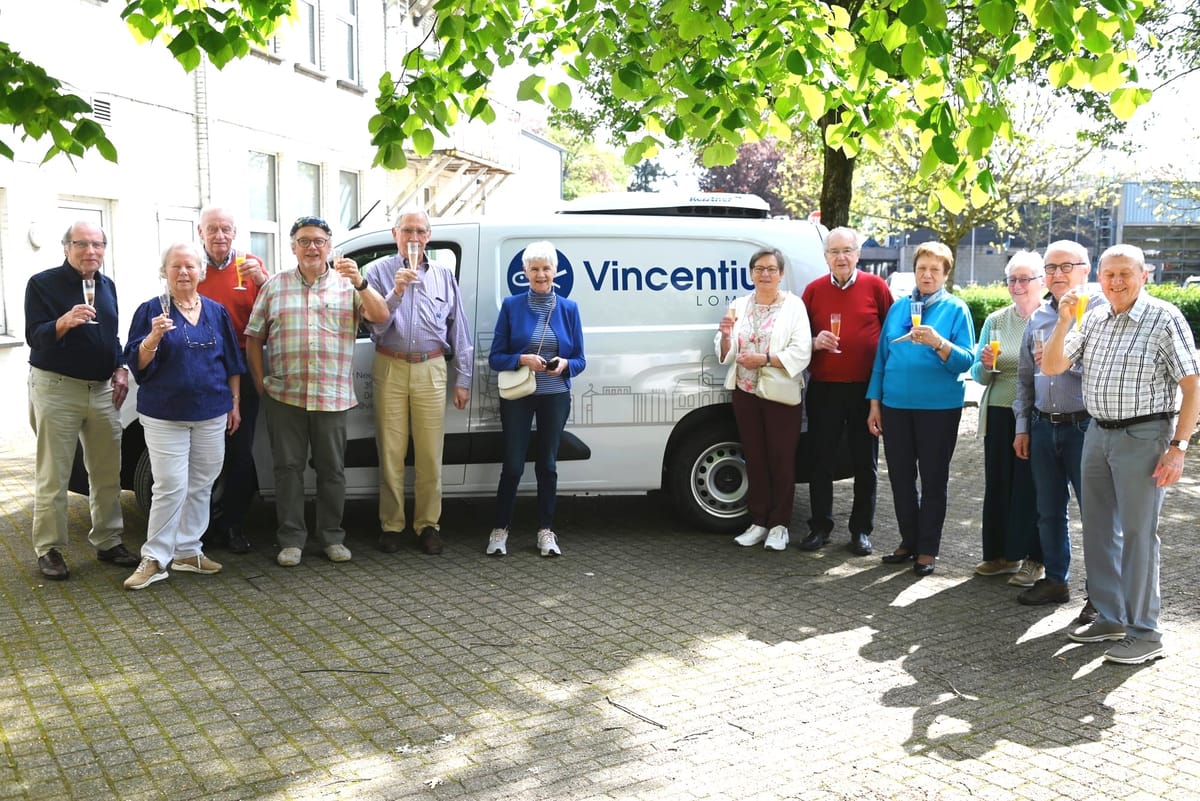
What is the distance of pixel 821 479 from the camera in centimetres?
720

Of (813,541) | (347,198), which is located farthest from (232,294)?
(347,198)

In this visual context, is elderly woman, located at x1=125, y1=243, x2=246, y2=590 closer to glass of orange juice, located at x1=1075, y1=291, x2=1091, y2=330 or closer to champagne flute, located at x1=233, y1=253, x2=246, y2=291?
champagne flute, located at x1=233, y1=253, x2=246, y2=291

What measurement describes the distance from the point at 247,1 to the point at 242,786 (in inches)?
167

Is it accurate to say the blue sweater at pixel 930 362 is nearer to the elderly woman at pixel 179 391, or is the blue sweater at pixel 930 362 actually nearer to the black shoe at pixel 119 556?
the elderly woman at pixel 179 391

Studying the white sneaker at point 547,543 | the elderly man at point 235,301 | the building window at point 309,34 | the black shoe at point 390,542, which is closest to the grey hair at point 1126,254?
the white sneaker at point 547,543

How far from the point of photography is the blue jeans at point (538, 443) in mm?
6824

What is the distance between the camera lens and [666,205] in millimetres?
7527

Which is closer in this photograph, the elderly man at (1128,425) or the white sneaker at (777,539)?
the elderly man at (1128,425)

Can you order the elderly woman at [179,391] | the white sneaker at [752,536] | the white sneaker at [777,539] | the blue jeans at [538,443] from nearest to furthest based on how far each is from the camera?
the elderly woman at [179,391]
the blue jeans at [538,443]
the white sneaker at [777,539]
the white sneaker at [752,536]

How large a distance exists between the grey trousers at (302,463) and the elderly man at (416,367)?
0.31 meters

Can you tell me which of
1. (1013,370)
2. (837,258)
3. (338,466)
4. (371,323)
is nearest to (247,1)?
(371,323)

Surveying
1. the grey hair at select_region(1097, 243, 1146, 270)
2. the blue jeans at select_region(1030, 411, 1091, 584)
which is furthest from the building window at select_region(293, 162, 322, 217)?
the grey hair at select_region(1097, 243, 1146, 270)

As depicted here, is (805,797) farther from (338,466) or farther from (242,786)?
(338,466)

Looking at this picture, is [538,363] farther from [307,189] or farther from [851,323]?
[307,189]
